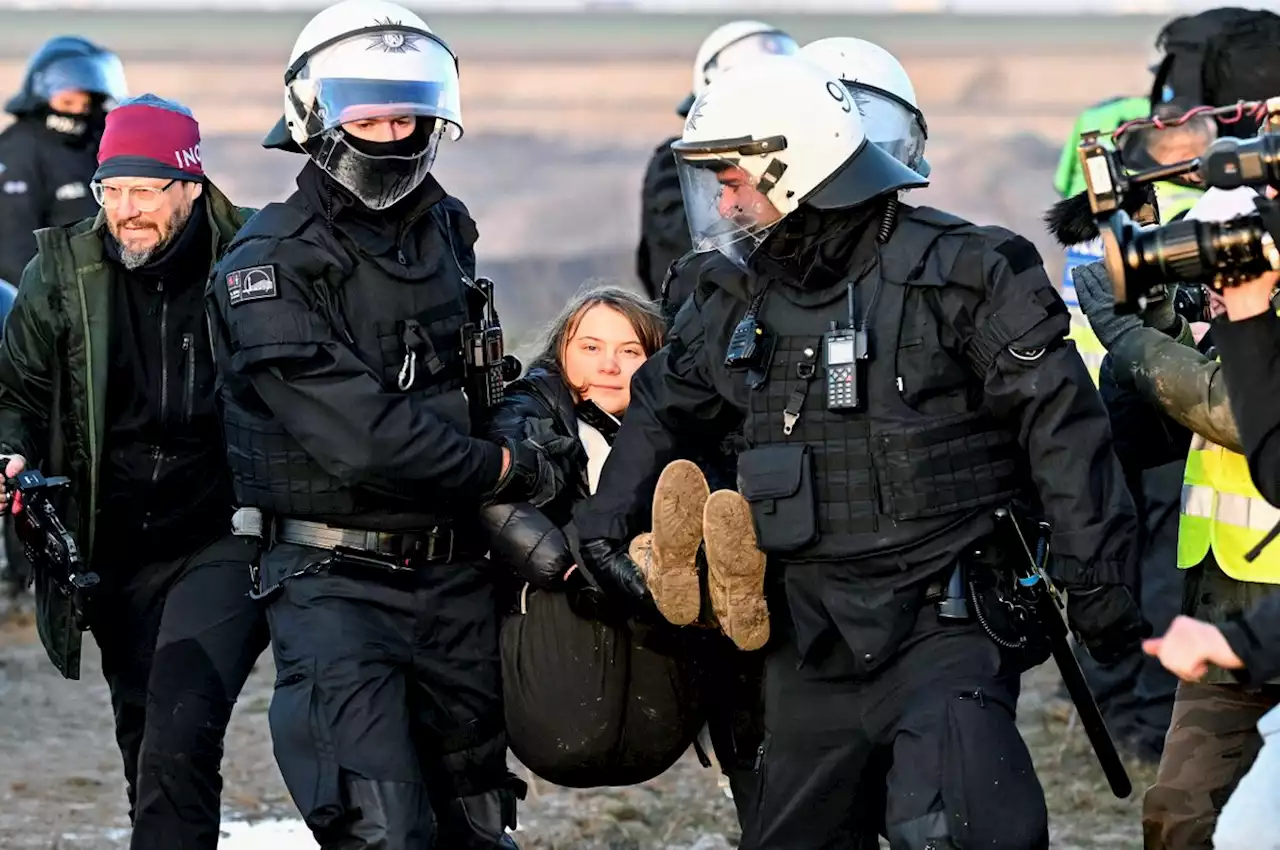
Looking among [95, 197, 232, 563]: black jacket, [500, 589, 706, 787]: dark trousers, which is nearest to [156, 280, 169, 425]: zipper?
[95, 197, 232, 563]: black jacket

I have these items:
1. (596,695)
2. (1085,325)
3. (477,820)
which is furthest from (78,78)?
(596,695)

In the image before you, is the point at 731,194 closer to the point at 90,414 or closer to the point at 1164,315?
the point at 1164,315

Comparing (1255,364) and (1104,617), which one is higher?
(1255,364)

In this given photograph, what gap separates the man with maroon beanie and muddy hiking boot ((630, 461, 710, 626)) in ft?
4.43

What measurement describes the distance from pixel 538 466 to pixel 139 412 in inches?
47.3

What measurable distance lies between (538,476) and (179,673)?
1.09 meters

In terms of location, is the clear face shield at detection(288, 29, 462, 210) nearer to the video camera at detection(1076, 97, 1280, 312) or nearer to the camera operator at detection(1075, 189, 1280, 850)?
the camera operator at detection(1075, 189, 1280, 850)

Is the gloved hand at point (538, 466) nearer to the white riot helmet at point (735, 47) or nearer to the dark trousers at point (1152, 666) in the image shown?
the dark trousers at point (1152, 666)

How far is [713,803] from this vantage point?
→ 712 centimetres

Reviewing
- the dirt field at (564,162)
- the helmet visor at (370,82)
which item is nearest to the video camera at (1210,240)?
the helmet visor at (370,82)

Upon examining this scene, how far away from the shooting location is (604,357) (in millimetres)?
5602

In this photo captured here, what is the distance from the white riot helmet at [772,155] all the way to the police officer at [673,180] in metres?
2.50

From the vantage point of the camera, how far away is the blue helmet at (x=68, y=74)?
9.53 metres

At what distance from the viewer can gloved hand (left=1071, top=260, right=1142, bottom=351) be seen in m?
5.06
